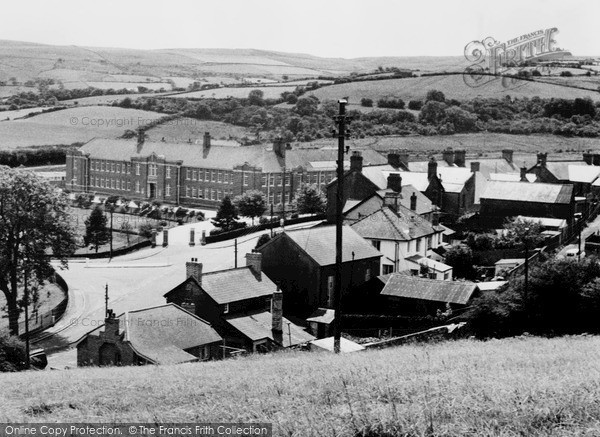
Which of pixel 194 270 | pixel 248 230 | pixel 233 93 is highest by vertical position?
pixel 233 93

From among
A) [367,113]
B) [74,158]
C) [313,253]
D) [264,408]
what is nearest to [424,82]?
[367,113]

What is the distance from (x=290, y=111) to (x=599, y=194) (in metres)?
94.4

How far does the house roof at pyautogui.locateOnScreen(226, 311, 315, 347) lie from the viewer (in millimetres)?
37062

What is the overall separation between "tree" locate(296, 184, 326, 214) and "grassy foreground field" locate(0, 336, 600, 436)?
2457 inches

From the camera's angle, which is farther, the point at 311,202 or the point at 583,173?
the point at 311,202

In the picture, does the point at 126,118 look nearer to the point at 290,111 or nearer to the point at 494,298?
the point at 290,111

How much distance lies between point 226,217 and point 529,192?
85.0 feet

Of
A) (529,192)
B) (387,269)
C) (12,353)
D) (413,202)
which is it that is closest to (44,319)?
(12,353)

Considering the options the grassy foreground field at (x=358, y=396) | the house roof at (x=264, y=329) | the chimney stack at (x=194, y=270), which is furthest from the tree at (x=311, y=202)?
the grassy foreground field at (x=358, y=396)

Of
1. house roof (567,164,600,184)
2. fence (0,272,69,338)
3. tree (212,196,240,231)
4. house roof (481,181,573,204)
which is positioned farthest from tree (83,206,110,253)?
house roof (567,164,600,184)

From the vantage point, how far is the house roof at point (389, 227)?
5300 centimetres

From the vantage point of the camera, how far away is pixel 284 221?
75.9m

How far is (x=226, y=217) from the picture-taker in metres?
73.6

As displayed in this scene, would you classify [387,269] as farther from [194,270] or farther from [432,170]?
[432,170]
